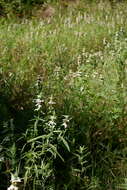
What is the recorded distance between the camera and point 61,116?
10.8ft

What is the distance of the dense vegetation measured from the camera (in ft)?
8.88

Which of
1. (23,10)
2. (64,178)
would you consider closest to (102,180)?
(64,178)

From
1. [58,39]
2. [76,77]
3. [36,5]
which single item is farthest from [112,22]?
[36,5]

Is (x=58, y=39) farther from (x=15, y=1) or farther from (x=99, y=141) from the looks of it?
(x=15, y=1)

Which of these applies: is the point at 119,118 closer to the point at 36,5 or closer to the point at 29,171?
the point at 29,171

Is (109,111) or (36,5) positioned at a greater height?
(36,5)

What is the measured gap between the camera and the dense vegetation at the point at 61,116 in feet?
8.88

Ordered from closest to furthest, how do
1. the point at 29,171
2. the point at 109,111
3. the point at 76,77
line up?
the point at 29,171
the point at 109,111
the point at 76,77

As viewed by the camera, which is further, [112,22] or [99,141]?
[112,22]

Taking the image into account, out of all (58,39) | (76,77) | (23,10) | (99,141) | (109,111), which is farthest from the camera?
(23,10)

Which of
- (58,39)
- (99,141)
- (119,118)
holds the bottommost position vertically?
(99,141)

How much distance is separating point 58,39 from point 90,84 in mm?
2350

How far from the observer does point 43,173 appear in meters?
2.57

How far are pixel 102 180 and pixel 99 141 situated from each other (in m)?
0.45
